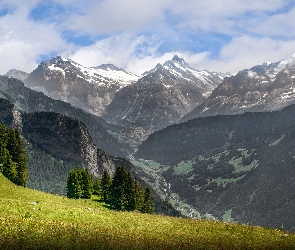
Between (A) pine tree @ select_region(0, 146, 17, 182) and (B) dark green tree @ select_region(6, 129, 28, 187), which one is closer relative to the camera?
(A) pine tree @ select_region(0, 146, 17, 182)

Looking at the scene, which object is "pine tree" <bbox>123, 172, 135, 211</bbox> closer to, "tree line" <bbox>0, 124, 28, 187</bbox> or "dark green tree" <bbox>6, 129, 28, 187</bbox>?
"dark green tree" <bbox>6, 129, 28, 187</bbox>

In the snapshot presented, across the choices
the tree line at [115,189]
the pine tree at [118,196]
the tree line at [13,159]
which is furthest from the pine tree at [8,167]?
the pine tree at [118,196]

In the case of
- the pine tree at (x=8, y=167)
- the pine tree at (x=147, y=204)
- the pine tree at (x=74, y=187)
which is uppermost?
the pine tree at (x=8, y=167)

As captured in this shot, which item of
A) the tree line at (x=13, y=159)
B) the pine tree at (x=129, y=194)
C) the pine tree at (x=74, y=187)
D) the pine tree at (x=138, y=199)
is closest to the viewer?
the tree line at (x=13, y=159)

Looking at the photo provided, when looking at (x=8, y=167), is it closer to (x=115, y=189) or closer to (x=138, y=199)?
(x=115, y=189)

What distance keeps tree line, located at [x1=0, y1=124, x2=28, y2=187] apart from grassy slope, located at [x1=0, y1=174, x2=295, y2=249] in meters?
56.4

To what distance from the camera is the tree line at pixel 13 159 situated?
303 feet

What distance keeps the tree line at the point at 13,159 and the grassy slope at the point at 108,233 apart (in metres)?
56.4

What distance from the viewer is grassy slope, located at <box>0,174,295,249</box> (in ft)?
83.4

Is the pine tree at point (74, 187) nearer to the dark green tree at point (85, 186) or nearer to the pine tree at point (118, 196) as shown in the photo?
the dark green tree at point (85, 186)

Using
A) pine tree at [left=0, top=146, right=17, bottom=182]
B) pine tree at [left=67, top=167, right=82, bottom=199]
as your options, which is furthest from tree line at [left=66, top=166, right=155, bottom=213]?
pine tree at [left=0, top=146, right=17, bottom=182]

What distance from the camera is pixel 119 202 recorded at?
9619 centimetres

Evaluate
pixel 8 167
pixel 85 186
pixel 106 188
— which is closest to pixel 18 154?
pixel 8 167

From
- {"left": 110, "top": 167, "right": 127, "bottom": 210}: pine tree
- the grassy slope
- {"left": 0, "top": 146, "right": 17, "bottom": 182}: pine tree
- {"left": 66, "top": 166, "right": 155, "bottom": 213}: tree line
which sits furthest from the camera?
{"left": 66, "top": 166, "right": 155, "bottom": 213}: tree line
